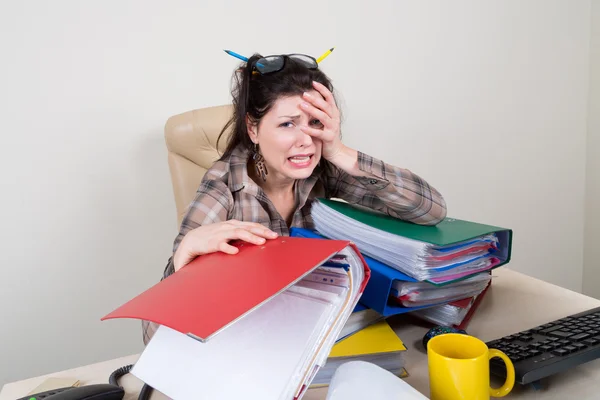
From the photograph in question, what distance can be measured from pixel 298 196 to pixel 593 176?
1.89 meters

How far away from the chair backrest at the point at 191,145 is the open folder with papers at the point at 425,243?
65cm

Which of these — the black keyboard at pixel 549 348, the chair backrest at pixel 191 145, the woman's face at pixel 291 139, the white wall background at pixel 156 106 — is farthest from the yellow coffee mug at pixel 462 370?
the white wall background at pixel 156 106

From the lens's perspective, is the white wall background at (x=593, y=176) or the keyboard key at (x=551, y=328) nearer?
the keyboard key at (x=551, y=328)

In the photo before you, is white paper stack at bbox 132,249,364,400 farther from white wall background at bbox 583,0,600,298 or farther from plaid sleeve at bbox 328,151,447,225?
white wall background at bbox 583,0,600,298

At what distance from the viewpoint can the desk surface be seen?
0.63m

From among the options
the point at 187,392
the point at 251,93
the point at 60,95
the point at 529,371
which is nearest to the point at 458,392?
the point at 529,371

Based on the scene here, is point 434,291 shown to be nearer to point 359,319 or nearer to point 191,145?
point 359,319

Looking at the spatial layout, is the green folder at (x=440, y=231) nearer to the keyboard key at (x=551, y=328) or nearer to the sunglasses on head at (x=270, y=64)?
the keyboard key at (x=551, y=328)

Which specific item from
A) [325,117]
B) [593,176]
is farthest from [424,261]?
[593,176]

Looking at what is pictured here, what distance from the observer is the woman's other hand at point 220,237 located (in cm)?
66

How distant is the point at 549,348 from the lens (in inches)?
25.5

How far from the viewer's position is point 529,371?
0.59m

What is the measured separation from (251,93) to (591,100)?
78.3 inches

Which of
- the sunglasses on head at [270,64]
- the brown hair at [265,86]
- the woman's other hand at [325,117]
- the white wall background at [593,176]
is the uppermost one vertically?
the sunglasses on head at [270,64]
